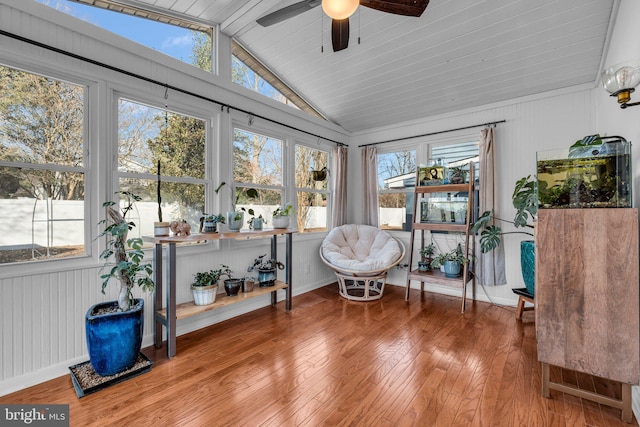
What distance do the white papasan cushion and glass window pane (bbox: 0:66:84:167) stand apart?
273 centimetres

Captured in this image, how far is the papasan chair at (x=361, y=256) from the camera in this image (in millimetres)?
3467

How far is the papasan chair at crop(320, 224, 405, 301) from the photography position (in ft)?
11.4

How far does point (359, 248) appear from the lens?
412 cm

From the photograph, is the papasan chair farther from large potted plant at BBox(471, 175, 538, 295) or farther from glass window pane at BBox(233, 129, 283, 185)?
glass window pane at BBox(233, 129, 283, 185)

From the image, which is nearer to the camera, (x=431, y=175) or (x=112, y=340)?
(x=112, y=340)

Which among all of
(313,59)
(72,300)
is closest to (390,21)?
(313,59)

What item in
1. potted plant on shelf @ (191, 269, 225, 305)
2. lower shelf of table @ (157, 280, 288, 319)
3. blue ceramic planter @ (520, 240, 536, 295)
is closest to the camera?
lower shelf of table @ (157, 280, 288, 319)

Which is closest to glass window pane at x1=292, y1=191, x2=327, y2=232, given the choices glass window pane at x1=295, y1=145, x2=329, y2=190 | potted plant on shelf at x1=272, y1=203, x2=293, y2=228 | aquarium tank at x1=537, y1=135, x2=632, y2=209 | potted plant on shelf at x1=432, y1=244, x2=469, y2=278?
glass window pane at x1=295, y1=145, x2=329, y2=190

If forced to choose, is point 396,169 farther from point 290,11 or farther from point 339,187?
point 290,11

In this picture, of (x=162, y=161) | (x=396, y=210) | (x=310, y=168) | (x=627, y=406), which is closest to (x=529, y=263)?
(x=627, y=406)

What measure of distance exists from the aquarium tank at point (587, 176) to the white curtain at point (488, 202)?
175cm

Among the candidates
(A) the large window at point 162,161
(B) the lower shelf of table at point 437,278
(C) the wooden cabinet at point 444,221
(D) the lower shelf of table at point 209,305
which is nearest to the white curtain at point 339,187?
(C) the wooden cabinet at point 444,221

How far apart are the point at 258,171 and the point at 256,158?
0.16m

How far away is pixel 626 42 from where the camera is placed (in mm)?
1895
